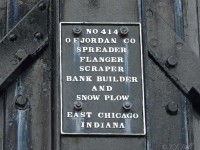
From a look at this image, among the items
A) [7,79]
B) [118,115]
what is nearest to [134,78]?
[118,115]

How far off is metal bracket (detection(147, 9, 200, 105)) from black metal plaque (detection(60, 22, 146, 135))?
0.69 meters

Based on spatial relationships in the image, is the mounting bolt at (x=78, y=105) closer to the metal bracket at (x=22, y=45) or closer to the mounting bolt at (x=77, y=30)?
the mounting bolt at (x=77, y=30)

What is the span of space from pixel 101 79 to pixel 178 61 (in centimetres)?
106

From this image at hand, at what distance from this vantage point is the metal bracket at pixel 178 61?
→ 1321 cm

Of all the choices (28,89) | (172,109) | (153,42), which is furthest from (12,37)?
(172,109)

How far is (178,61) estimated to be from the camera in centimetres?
1326

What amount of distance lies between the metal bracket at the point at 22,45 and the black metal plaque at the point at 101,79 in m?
0.71

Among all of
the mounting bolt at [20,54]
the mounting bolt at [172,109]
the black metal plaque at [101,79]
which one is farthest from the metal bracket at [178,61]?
the mounting bolt at [20,54]

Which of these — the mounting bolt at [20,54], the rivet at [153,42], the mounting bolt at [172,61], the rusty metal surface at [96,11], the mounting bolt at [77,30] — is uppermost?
the rusty metal surface at [96,11]

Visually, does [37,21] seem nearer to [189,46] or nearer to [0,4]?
[0,4]

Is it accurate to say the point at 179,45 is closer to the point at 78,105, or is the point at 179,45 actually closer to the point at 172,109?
the point at 172,109

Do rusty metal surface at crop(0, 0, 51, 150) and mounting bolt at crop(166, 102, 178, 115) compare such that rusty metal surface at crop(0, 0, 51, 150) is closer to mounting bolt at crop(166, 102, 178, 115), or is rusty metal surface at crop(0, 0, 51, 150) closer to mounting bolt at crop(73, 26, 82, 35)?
mounting bolt at crop(73, 26, 82, 35)

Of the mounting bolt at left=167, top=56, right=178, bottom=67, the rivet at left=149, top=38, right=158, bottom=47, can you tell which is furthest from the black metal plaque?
the rivet at left=149, top=38, right=158, bottom=47

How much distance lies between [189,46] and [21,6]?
5.53 ft
